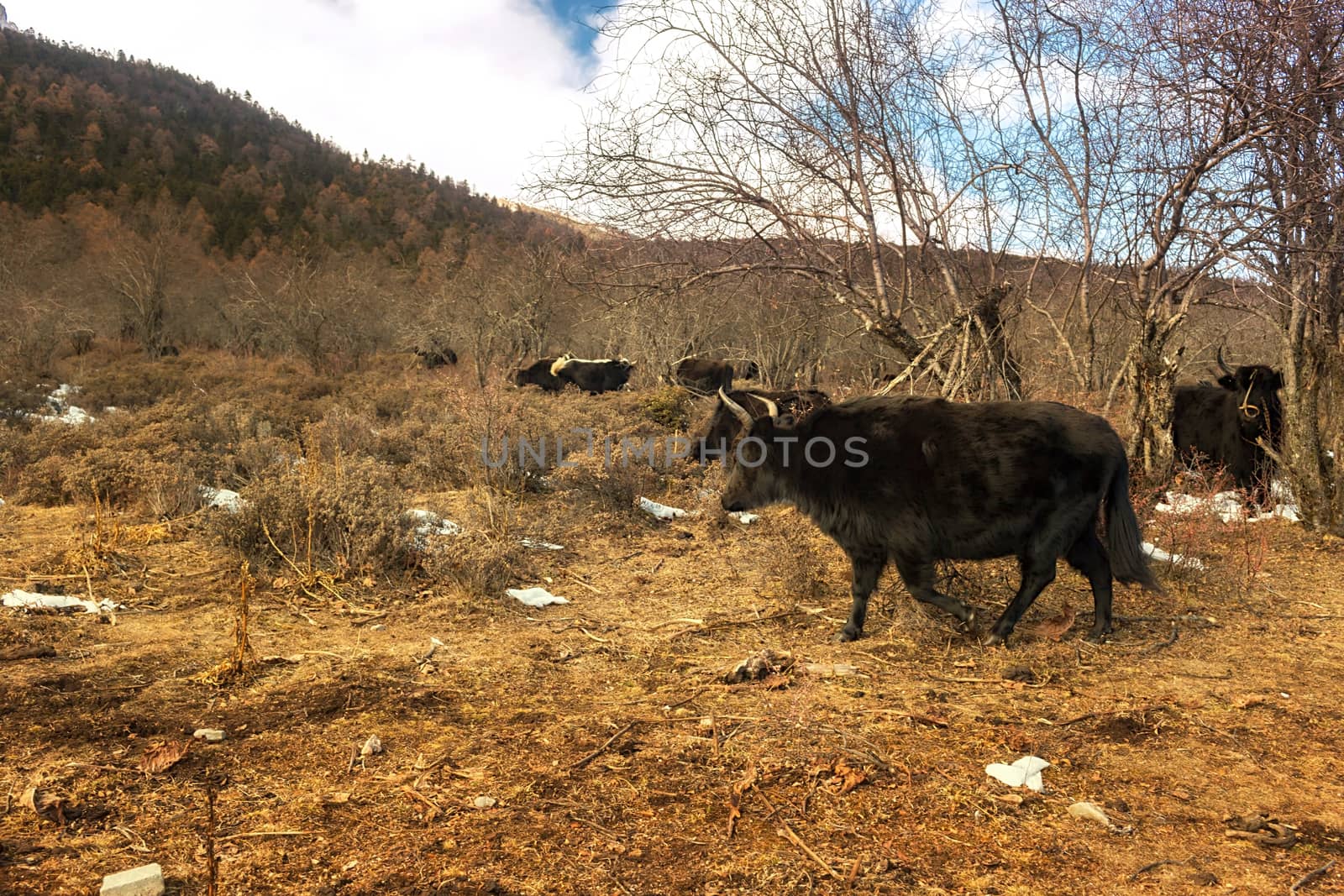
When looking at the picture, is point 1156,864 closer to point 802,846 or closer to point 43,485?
point 802,846

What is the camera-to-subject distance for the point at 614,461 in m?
9.88

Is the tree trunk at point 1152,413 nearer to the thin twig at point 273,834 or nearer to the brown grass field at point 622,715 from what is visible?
the brown grass field at point 622,715

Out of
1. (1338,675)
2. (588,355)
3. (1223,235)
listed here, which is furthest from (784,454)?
(588,355)

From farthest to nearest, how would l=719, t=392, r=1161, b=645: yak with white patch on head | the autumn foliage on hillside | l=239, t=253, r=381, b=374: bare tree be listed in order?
1. the autumn foliage on hillside
2. l=239, t=253, r=381, b=374: bare tree
3. l=719, t=392, r=1161, b=645: yak with white patch on head

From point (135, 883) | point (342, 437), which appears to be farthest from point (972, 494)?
point (342, 437)

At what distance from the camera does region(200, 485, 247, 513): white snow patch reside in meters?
7.29

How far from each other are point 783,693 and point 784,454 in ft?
6.81

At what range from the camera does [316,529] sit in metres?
6.59

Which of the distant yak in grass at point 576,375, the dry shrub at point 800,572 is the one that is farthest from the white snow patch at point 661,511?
the distant yak in grass at point 576,375

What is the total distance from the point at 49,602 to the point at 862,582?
219 inches

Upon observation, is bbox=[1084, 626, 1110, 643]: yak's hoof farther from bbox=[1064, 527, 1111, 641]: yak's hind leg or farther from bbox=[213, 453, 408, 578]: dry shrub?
bbox=[213, 453, 408, 578]: dry shrub

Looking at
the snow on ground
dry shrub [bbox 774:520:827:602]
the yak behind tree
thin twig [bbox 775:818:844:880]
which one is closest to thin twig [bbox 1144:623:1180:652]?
dry shrub [bbox 774:520:827:602]

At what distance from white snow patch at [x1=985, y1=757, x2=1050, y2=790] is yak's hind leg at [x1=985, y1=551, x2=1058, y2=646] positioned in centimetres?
189

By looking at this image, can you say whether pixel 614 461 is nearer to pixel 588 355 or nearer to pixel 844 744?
pixel 844 744
